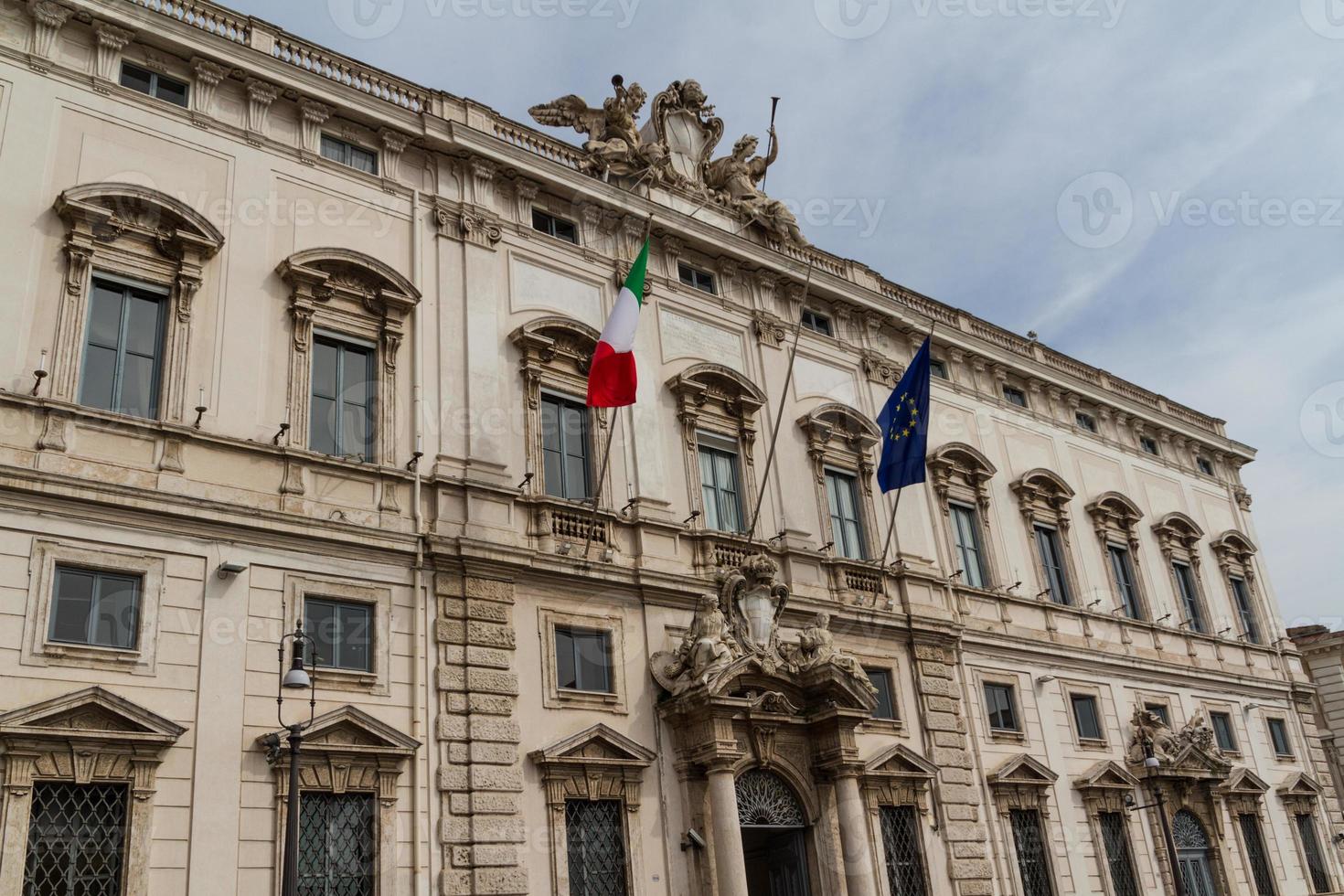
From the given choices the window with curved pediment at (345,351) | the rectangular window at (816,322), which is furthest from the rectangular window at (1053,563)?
the window with curved pediment at (345,351)

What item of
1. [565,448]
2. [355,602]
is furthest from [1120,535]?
[355,602]

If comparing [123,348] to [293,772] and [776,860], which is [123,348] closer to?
[293,772]

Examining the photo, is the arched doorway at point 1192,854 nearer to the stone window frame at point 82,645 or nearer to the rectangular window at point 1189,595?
the rectangular window at point 1189,595

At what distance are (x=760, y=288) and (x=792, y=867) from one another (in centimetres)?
1171

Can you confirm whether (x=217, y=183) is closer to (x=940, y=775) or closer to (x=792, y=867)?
(x=792, y=867)

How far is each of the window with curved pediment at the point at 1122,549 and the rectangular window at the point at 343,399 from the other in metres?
20.0

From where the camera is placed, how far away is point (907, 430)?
2366 centimetres

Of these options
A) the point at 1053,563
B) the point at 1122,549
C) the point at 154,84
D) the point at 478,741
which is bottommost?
the point at 478,741

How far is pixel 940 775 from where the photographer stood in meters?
23.1

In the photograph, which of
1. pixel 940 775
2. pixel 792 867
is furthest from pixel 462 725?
pixel 940 775

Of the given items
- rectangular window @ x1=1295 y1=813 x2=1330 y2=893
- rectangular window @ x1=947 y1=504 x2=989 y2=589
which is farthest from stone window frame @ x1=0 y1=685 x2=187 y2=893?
rectangular window @ x1=1295 y1=813 x2=1330 y2=893

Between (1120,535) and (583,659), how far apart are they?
18276 mm

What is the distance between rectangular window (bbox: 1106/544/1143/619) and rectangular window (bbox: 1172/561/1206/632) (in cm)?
237

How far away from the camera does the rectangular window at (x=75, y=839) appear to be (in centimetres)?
1334
